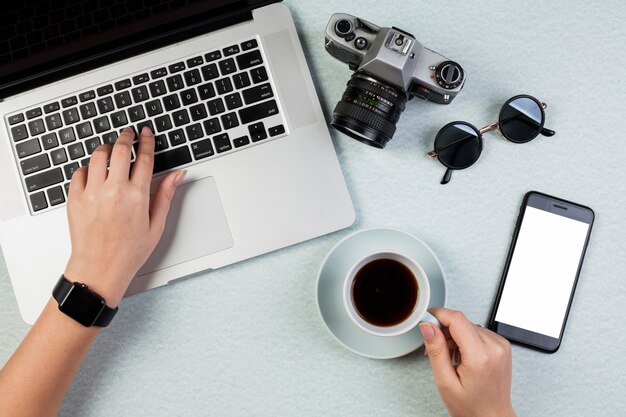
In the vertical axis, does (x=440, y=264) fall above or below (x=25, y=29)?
below

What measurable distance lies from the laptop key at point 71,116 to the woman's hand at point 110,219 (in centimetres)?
7

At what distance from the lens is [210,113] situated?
0.74m

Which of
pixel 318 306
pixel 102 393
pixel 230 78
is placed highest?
pixel 230 78

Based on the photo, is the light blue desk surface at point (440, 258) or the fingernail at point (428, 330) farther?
the light blue desk surface at point (440, 258)

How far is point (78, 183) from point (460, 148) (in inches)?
19.2

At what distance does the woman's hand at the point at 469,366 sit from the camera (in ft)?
2.19

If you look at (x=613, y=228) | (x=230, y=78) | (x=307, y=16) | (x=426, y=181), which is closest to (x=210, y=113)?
(x=230, y=78)

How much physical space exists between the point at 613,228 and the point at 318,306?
41cm

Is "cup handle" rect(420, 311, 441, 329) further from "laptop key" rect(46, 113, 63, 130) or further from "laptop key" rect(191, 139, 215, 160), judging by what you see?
"laptop key" rect(46, 113, 63, 130)

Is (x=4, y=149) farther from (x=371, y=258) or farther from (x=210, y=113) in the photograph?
(x=371, y=258)

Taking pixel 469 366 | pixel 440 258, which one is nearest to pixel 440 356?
pixel 469 366

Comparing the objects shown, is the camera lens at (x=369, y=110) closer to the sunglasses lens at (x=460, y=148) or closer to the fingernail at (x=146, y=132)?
the sunglasses lens at (x=460, y=148)

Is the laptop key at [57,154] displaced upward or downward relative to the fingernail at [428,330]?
upward

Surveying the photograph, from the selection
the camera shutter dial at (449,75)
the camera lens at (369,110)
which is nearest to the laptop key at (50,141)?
the camera lens at (369,110)
